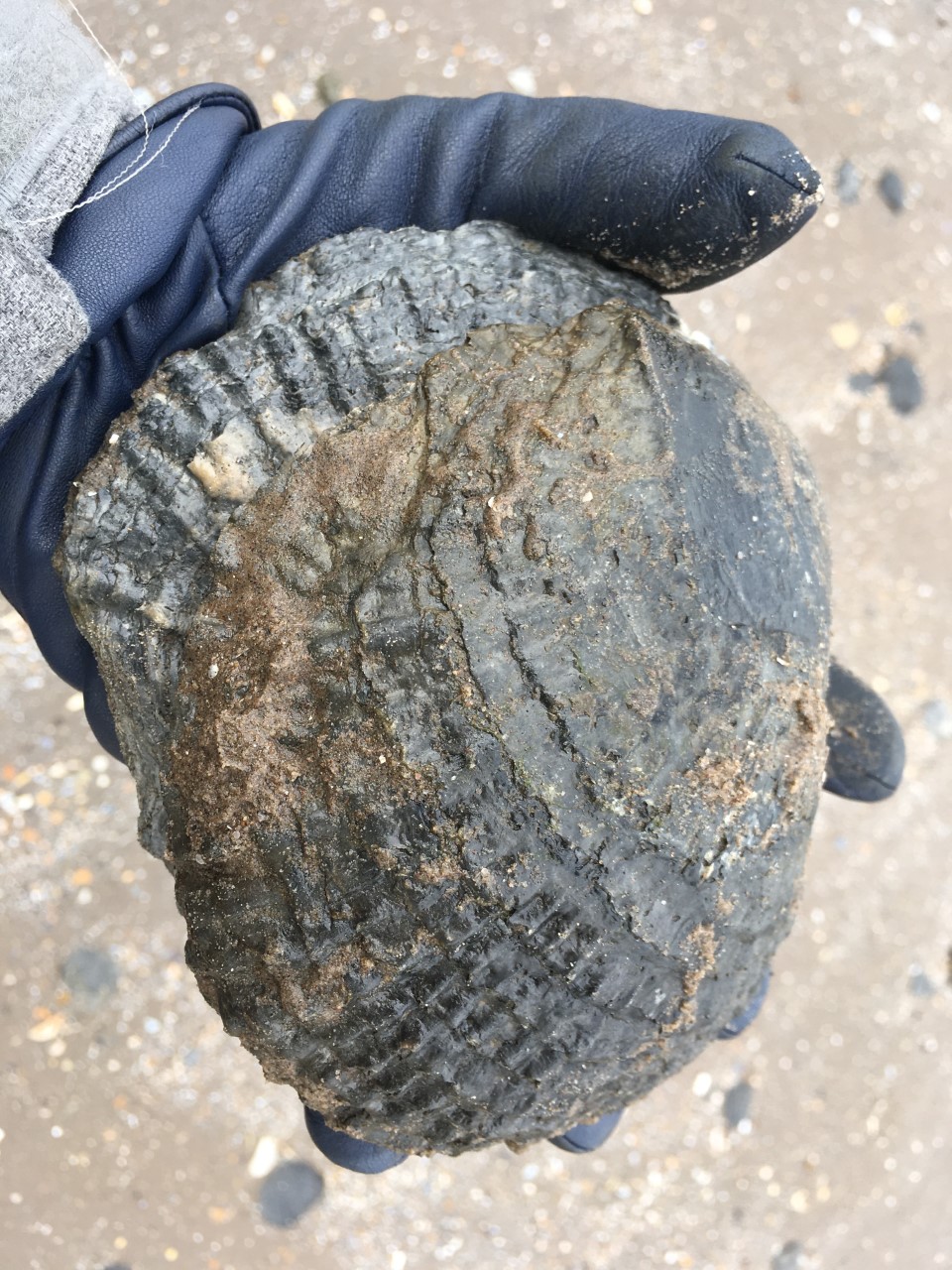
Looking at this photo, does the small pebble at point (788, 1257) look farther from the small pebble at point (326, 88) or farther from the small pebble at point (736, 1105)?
the small pebble at point (326, 88)

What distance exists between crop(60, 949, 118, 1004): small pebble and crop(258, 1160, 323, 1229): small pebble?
64 centimetres

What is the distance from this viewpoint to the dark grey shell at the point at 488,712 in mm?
1054

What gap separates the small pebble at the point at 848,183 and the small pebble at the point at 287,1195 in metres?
3.16

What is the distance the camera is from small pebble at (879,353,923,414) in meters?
3.16

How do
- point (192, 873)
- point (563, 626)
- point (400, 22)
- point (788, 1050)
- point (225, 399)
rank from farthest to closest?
point (788, 1050) < point (400, 22) < point (225, 399) < point (192, 873) < point (563, 626)

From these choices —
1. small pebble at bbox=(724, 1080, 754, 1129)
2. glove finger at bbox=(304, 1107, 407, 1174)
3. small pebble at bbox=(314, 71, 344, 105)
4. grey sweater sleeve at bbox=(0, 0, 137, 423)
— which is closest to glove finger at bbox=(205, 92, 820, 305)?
grey sweater sleeve at bbox=(0, 0, 137, 423)

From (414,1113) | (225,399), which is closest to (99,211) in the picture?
(225,399)

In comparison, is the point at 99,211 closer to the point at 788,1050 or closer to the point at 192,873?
the point at 192,873

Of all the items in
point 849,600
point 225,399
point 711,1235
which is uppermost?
point 225,399

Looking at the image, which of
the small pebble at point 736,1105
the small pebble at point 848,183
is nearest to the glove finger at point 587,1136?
the small pebble at point 736,1105

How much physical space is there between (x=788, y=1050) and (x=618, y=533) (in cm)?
245

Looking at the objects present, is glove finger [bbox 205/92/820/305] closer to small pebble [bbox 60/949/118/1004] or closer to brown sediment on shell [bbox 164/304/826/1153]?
brown sediment on shell [bbox 164/304/826/1153]

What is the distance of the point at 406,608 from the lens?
1.07 m

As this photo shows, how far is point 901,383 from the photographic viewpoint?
3162mm
